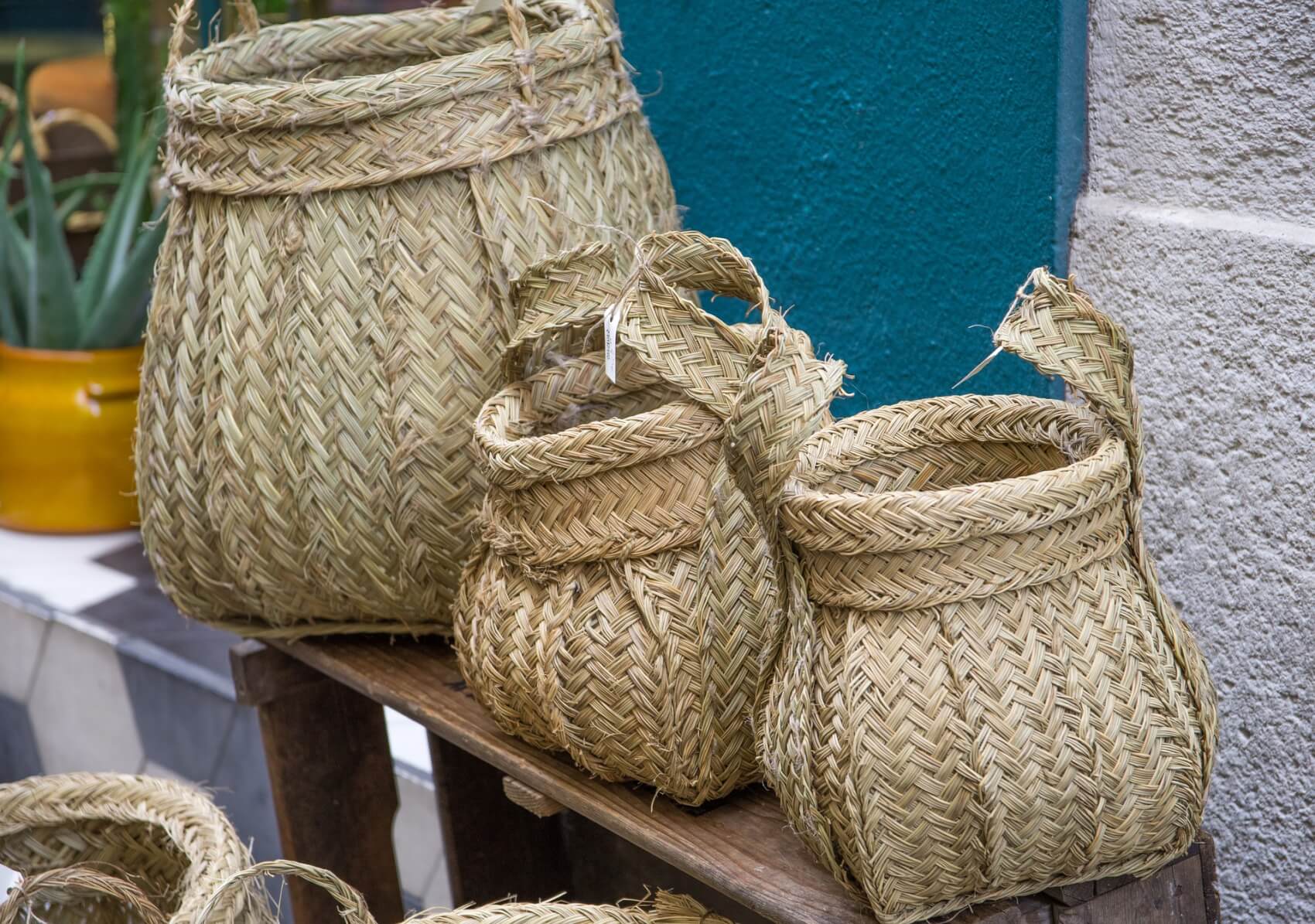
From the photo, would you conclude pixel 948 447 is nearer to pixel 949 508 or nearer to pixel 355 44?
pixel 949 508

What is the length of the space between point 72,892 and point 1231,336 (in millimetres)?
1231

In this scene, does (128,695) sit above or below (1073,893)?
below

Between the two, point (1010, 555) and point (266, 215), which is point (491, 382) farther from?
point (1010, 555)

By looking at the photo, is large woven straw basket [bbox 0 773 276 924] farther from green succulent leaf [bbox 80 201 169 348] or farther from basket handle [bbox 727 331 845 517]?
green succulent leaf [bbox 80 201 169 348]

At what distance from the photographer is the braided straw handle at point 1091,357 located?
92 cm

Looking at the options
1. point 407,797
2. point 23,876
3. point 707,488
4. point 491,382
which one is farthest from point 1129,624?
point 407,797

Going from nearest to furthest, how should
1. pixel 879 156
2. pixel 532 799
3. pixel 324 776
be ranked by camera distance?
pixel 532 799 → pixel 879 156 → pixel 324 776

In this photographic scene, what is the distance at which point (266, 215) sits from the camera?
1.26 meters

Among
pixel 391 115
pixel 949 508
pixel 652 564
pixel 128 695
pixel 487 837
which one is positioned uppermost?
pixel 391 115

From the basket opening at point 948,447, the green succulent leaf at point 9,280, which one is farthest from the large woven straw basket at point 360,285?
the green succulent leaf at point 9,280

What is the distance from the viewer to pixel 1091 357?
3.03 ft

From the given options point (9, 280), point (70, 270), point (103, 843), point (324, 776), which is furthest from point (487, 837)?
point (9, 280)

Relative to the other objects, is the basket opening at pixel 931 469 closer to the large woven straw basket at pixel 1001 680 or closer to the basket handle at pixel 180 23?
the large woven straw basket at pixel 1001 680

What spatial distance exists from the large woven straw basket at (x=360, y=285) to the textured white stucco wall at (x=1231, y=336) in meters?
0.47
